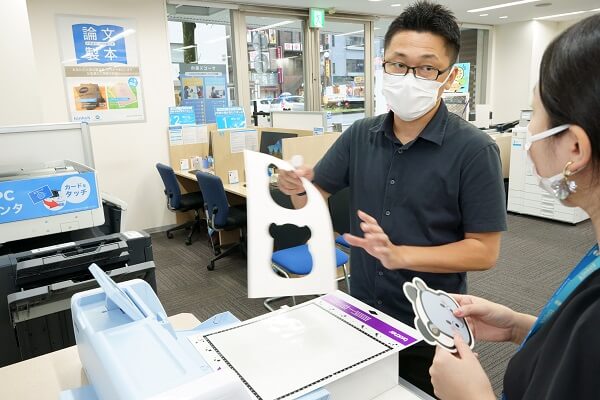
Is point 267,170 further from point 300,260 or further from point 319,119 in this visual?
point 319,119

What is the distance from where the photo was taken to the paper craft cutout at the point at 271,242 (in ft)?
3.39

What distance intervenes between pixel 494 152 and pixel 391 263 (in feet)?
1.53

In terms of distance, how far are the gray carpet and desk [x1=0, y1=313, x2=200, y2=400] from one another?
1842 mm

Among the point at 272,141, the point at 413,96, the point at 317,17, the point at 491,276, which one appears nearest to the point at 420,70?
the point at 413,96

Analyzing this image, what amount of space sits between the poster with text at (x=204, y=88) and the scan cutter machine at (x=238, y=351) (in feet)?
15.8

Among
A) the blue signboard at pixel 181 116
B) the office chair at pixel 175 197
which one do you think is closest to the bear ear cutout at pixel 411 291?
the office chair at pixel 175 197

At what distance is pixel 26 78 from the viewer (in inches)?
130

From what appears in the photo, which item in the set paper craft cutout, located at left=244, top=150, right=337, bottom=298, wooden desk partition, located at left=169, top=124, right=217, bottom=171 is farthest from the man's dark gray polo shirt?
wooden desk partition, located at left=169, top=124, right=217, bottom=171

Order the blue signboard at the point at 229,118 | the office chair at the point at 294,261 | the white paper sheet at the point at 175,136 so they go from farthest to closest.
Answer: the white paper sheet at the point at 175,136 → the blue signboard at the point at 229,118 → the office chair at the point at 294,261

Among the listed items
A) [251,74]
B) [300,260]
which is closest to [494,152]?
[300,260]

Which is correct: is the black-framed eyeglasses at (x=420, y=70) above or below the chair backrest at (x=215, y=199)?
above

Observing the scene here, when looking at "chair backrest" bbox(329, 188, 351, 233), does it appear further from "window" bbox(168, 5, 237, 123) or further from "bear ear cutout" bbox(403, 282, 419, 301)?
"window" bbox(168, 5, 237, 123)

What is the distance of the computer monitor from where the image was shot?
4.32 metres

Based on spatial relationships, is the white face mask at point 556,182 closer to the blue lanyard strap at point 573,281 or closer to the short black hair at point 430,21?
the blue lanyard strap at point 573,281
